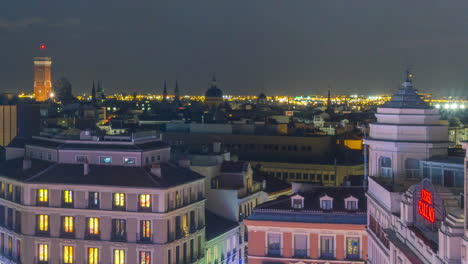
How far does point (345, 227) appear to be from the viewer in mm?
47750

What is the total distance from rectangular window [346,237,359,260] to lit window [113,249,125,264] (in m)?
16.3

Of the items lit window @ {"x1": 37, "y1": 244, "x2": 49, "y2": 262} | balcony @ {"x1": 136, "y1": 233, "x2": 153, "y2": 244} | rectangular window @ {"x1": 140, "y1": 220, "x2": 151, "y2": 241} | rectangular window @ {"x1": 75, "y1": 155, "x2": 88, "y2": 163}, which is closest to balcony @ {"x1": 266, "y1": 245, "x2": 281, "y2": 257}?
balcony @ {"x1": 136, "y1": 233, "x2": 153, "y2": 244}

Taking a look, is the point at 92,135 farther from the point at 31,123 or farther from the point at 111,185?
the point at 31,123

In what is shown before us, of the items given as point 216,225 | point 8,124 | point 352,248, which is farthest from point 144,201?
point 8,124

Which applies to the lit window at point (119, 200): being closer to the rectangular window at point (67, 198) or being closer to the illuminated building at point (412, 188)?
the rectangular window at point (67, 198)

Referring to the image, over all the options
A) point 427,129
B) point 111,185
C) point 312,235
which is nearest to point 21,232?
point 111,185

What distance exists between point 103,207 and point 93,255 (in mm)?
3463

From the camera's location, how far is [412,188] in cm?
2861

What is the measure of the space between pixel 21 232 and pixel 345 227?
2451 centimetres

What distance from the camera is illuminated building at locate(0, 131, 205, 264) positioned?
55.0 m

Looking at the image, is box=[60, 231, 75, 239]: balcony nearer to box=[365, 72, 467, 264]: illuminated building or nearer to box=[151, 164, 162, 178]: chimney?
box=[151, 164, 162, 178]: chimney

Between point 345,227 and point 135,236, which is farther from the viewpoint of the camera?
point 135,236

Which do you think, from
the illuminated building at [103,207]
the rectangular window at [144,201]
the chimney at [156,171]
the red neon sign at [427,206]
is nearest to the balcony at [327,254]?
the illuminated building at [103,207]

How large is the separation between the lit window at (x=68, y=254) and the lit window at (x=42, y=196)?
12.4 ft
